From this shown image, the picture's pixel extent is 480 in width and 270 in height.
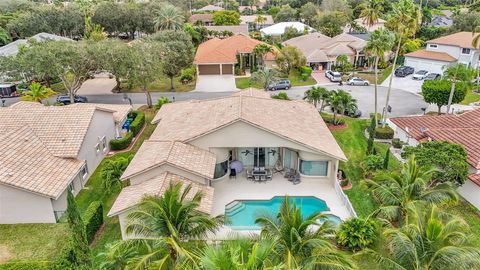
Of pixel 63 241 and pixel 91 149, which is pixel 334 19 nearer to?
pixel 91 149

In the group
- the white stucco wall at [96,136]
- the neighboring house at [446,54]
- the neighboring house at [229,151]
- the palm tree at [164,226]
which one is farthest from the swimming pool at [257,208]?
the neighboring house at [446,54]

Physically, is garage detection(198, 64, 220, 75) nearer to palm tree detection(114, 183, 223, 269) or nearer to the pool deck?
the pool deck

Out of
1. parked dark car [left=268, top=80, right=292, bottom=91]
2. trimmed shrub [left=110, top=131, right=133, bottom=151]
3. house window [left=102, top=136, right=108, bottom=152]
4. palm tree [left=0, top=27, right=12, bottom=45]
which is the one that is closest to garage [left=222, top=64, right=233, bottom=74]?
parked dark car [left=268, top=80, right=292, bottom=91]

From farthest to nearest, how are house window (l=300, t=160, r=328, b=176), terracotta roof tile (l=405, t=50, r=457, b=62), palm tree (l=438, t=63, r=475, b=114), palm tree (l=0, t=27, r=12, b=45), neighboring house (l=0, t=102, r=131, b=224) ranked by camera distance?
palm tree (l=0, t=27, r=12, b=45) → terracotta roof tile (l=405, t=50, r=457, b=62) → palm tree (l=438, t=63, r=475, b=114) → house window (l=300, t=160, r=328, b=176) → neighboring house (l=0, t=102, r=131, b=224)

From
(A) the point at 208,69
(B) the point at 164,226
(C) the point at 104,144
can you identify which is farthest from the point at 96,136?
(A) the point at 208,69

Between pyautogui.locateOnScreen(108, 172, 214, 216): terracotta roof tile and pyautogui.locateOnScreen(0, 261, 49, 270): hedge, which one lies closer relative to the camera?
pyautogui.locateOnScreen(0, 261, 49, 270): hedge

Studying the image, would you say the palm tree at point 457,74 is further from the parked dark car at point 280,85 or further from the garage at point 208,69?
the garage at point 208,69

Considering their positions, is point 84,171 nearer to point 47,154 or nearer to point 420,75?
point 47,154
